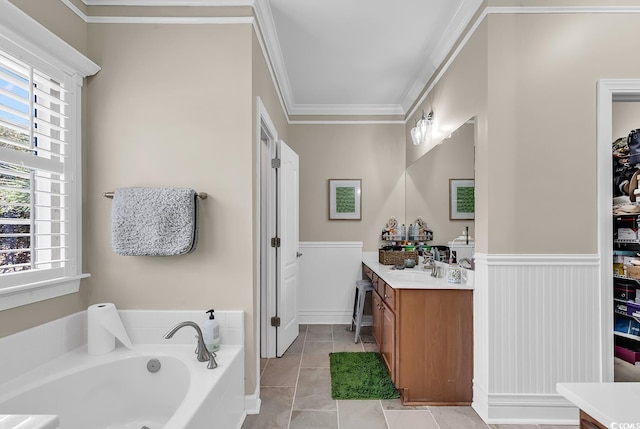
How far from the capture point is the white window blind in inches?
60.2

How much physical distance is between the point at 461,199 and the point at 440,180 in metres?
0.41

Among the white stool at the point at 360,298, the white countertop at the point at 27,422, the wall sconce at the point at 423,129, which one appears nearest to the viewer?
the white countertop at the point at 27,422

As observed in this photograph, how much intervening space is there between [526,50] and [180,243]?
2407mm

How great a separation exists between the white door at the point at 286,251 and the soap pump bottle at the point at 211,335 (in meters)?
1.12

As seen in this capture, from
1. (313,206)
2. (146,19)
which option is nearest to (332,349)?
(313,206)

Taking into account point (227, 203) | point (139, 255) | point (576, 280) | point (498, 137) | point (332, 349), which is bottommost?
point (332, 349)

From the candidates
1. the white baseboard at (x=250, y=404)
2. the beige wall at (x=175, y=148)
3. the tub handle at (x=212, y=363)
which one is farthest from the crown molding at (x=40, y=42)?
the white baseboard at (x=250, y=404)

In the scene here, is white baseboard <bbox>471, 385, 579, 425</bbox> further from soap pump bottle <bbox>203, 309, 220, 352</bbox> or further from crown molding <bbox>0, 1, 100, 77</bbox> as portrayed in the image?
crown molding <bbox>0, 1, 100, 77</bbox>

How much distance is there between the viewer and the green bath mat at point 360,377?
2342mm

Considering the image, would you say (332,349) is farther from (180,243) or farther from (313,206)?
(180,243)

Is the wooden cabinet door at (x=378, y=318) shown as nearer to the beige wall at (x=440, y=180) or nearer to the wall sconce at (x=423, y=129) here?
the beige wall at (x=440, y=180)

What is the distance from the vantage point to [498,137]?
81.3 inches

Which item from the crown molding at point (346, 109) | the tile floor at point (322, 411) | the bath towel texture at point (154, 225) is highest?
the crown molding at point (346, 109)

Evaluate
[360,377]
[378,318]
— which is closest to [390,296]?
[378,318]
